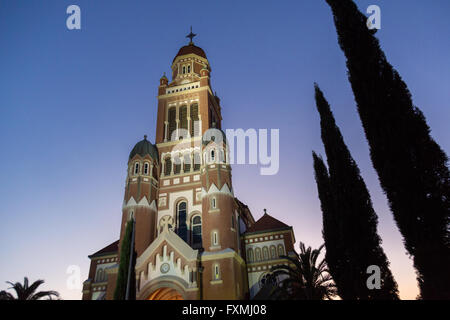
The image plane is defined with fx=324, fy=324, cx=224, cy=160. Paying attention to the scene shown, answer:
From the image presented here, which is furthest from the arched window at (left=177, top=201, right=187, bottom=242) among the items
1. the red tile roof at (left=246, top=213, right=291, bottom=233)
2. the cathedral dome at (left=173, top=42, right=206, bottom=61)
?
the cathedral dome at (left=173, top=42, right=206, bottom=61)

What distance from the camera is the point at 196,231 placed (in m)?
28.8

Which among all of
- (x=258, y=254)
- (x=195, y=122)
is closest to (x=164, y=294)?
(x=258, y=254)

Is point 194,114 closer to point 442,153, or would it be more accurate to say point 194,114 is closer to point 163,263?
point 163,263

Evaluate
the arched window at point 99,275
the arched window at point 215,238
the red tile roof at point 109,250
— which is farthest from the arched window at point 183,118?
the arched window at point 99,275

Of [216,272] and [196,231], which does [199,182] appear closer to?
[196,231]

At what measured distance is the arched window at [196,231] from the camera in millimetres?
28156

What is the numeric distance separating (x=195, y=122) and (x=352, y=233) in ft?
75.4

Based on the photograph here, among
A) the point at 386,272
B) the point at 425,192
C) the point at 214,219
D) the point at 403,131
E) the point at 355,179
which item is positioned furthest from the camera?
the point at 214,219

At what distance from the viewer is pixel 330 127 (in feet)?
68.6

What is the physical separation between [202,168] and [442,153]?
68.6ft

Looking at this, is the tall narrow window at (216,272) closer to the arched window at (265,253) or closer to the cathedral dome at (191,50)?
the arched window at (265,253)

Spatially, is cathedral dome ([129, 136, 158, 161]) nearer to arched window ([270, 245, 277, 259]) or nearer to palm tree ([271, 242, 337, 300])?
arched window ([270, 245, 277, 259])

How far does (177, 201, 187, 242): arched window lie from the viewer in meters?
28.9

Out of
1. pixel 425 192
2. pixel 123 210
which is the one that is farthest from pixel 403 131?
pixel 123 210
